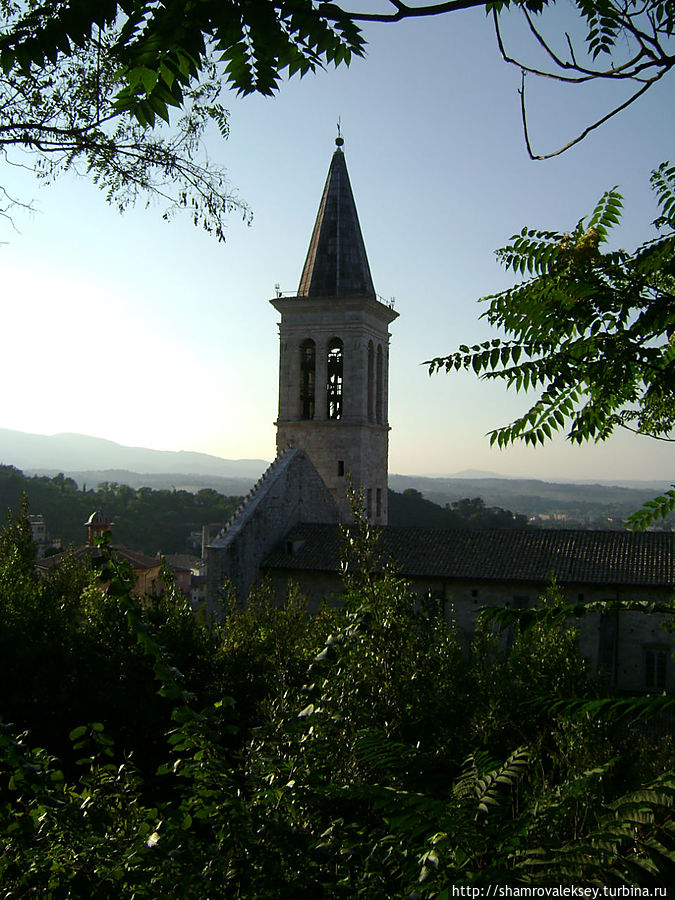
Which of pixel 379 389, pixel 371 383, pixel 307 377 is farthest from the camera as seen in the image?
pixel 379 389

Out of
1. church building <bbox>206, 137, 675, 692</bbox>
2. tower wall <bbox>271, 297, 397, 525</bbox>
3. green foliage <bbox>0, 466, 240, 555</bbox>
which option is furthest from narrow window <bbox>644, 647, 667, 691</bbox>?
green foliage <bbox>0, 466, 240, 555</bbox>

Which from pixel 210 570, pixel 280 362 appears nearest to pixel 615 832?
pixel 210 570

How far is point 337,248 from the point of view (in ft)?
98.6

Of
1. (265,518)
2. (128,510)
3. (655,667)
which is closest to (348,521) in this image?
(265,518)

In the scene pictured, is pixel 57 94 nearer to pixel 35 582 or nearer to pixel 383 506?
pixel 35 582

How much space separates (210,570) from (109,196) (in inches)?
516

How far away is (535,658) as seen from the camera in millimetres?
10672

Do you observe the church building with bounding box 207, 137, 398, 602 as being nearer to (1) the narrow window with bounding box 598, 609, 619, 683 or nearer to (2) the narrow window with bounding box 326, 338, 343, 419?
(2) the narrow window with bounding box 326, 338, 343, 419

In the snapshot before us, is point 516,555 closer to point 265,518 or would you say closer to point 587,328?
point 265,518

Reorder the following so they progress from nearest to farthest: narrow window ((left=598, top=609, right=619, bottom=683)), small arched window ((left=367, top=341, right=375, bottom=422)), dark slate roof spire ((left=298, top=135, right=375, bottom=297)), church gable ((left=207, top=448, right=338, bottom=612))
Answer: narrow window ((left=598, top=609, right=619, bottom=683))
church gable ((left=207, top=448, right=338, bottom=612))
dark slate roof spire ((left=298, top=135, right=375, bottom=297))
small arched window ((left=367, top=341, right=375, bottom=422))

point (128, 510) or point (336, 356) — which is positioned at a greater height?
point (336, 356)

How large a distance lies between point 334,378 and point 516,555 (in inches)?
471

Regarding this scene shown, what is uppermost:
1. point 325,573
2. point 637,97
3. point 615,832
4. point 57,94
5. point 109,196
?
point 57,94

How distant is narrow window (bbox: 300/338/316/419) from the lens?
2964cm
